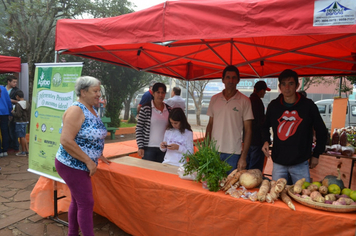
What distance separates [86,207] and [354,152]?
12.6ft

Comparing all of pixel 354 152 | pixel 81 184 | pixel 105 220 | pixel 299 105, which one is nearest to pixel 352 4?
pixel 299 105

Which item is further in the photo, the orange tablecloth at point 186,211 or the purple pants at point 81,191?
the purple pants at point 81,191

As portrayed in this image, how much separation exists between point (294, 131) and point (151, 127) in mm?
1838

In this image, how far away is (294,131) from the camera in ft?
7.64

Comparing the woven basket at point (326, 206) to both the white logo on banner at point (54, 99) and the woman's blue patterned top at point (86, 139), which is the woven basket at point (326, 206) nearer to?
the woman's blue patterned top at point (86, 139)

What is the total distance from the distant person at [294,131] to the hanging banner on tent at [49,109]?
86.4 inches

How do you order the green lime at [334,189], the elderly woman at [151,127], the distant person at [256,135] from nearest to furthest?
1. the green lime at [334,189]
2. the elderly woman at [151,127]
3. the distant person at [256,135]

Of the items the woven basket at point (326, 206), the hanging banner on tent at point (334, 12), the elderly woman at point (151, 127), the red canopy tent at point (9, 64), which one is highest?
the red canopy tent at point (9, 64)

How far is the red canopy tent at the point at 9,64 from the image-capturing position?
754cm

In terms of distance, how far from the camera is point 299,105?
7.74ft

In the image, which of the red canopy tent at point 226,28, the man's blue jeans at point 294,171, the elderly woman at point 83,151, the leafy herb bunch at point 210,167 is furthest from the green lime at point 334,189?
the elderly woman at point 83,151

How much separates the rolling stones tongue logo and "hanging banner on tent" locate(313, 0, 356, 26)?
89 cm

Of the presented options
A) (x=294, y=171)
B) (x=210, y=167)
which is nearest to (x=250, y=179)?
(x=210, y=167)

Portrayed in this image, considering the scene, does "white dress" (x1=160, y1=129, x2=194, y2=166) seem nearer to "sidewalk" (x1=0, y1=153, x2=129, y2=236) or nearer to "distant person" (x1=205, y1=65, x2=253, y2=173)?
"distant person" (x1=205, y1=65, x2=253, y2=173)
